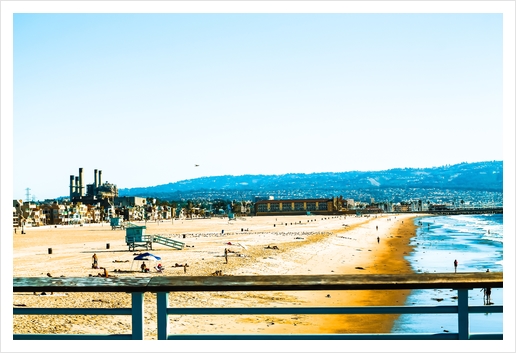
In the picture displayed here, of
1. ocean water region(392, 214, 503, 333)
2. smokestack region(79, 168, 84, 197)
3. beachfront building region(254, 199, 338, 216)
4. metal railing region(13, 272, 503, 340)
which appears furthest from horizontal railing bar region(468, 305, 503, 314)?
smokestack region(79, 168, 84, 197)

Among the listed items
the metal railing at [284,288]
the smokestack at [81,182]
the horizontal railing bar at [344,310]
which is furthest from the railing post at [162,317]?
the smokestack at [81,182]

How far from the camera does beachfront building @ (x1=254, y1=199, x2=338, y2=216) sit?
184875 millimetres

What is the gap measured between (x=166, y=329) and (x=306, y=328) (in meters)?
9.18

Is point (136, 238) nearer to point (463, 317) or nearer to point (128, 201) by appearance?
point (463, 317)

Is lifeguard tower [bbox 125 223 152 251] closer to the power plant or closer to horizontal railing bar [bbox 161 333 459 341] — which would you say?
horizontal railing bar [bbox 161 333 459 341]

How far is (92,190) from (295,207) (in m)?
61.9

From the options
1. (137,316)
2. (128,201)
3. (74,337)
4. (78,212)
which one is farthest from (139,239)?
(128,201)

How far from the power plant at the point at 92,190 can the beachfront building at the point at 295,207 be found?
144ft

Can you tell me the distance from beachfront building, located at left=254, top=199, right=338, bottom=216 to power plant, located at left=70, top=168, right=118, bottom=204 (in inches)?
1731

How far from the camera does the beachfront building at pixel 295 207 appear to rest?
185 metres

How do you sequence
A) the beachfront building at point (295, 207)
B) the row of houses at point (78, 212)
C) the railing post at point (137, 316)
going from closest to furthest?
the railing post at point (137, 316) → the row of houses at point (78, 212) → the beachfront building at point (295, 207)

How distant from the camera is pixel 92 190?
597 feet

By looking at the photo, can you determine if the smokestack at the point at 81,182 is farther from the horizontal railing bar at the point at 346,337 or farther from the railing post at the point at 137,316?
the horizontal railing bar at the point at 346,337

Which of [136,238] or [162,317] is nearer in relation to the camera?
[162,317]
